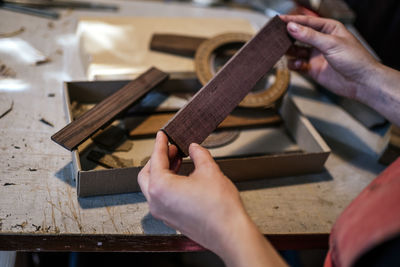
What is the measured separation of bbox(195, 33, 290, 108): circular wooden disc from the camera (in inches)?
46.1

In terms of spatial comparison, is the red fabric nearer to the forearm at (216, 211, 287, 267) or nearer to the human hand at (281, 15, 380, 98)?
the forearm at (216, 211, 287, 267)

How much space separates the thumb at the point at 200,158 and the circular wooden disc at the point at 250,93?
41 centimetres

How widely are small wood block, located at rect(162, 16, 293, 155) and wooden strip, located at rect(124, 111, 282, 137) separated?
192 millimetres

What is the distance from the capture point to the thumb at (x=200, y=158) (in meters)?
0.76

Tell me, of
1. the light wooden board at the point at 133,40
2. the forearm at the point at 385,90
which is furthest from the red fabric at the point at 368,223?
the light wooden board at the point at 133,40

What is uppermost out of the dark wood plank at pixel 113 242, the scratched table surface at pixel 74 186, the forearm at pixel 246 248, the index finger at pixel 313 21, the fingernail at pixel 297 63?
the index finger at pixel 313 21

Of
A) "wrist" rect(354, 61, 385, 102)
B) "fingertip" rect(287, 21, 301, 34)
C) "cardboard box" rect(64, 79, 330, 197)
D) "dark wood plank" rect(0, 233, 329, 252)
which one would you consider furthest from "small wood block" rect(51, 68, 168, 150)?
"wrist" rect(354, 61, 385, 102)

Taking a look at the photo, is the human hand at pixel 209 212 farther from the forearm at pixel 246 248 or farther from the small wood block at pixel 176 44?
the small wood block at pixel 176 44

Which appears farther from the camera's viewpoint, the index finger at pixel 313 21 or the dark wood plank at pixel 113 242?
the index finger at pixel 313 21

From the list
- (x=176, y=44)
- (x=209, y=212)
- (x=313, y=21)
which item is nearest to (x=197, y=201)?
(x=209, y=212)

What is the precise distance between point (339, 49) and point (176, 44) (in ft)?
2.15

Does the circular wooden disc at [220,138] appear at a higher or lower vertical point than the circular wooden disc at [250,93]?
lower

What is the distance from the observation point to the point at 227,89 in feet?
3.16

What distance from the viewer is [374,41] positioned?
2387 mm
